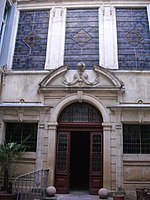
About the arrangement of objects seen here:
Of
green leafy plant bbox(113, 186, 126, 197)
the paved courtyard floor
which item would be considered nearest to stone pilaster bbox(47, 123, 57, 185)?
the paved courtyard floor

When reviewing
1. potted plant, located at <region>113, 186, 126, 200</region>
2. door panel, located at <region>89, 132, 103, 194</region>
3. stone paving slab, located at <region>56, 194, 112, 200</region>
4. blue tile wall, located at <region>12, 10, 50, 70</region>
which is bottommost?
stone paving slab, located at <region>56, 194, 112, 200</region>

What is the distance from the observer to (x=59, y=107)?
8.12 meters

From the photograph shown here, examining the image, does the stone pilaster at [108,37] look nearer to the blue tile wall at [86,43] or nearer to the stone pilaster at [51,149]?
the blue tile wall at [86,43]

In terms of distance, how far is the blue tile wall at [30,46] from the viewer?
9.20m

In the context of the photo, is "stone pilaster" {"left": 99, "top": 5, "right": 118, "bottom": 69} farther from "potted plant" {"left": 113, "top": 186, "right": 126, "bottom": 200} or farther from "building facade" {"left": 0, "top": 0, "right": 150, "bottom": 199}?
"potted plant" {"left": 113, "top": 186, "right": 126, "bottom": 200}

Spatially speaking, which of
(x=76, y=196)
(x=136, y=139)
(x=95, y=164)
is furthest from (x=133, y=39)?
(x=76, y=196)

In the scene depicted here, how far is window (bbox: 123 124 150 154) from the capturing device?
306 inches

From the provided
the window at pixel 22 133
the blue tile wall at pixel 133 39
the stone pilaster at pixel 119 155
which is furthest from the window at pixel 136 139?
the window at pixel 22 133

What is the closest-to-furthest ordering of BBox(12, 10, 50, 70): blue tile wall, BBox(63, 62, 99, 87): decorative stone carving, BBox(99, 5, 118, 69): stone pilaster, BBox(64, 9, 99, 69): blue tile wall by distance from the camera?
BBox(63, 62, 99, 87): decorative stone carving → BBox(99, 5, 118, 69): stone pilaster → BBox(64, 9, 99, 69): blue tile wall → BBox(12, 10, 50, 70): blue tile wall

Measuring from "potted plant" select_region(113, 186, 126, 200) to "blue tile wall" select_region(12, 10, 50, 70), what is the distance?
521 centimetres

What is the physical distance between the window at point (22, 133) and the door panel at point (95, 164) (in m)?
2.08

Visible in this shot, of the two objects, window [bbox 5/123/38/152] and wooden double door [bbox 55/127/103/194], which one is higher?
window [bbox 5/123/38/152]

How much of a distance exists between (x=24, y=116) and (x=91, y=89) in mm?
2579

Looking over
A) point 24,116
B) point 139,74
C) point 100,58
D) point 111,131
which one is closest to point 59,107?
point 24,116
